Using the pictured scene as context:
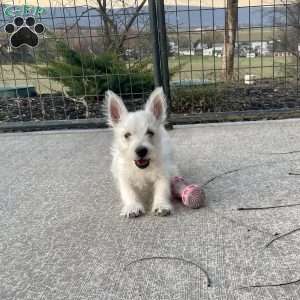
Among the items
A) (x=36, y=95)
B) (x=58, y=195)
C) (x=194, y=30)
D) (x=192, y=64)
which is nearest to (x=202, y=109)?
(x=192, y=64)

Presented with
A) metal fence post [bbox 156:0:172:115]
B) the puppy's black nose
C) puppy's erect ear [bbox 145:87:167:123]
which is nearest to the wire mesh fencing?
metal fence post [bbox 156:0:172:115]

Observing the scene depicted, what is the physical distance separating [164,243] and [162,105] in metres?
1.11

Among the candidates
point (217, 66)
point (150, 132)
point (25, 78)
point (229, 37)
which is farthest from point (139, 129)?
point (25, 78)

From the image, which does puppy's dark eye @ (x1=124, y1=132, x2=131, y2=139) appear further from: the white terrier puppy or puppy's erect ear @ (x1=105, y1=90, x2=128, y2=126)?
puppy's erect ear @ (x1=105, y1=90, x2=128, y2=126)

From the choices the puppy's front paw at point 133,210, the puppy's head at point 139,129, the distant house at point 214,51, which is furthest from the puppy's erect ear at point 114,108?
the distant house at point 214,51

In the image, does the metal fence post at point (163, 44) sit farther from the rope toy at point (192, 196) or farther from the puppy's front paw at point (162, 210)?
the puppy's front paw at point (162, 210)

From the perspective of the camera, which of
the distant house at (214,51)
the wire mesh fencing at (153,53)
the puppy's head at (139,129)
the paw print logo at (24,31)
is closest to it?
the puppy's head at (139,129)

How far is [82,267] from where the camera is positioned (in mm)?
2406

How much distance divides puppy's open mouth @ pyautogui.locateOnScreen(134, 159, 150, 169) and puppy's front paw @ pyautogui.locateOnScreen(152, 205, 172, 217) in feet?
1.05

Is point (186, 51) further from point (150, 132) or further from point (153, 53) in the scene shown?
point (150, 132)

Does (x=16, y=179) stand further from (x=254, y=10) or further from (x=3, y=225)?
(x=254, y=10)

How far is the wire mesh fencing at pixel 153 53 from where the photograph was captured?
5461 millimetres

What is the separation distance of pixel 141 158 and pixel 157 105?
457mm

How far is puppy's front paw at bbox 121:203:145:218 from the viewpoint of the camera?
3016 millimetres
